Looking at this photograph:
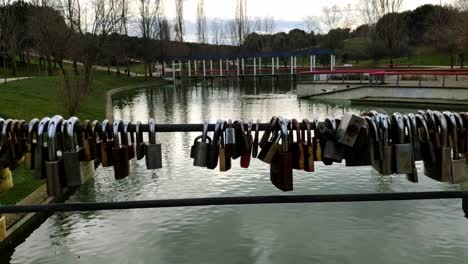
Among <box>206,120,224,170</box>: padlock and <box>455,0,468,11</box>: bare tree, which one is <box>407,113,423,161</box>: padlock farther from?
<box>455,0,468,11</box>: bare tree

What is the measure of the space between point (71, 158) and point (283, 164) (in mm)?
1250

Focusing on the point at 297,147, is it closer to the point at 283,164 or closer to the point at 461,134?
the point at 283,164

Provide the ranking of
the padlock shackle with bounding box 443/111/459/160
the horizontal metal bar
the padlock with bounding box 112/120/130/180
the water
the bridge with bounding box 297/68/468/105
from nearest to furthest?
the horizontal metal bar < the padlock shackle with bounding box 443/111/459/160 < the padlock with bounding box 112/120/130/180 < the water < the bridge with bounding box 297/68/468/105

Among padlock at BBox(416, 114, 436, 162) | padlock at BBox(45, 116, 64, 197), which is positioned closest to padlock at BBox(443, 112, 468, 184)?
padlock at BBox(416, 114, 436, 162)

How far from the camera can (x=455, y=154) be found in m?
2.77

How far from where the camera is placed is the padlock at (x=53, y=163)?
2.66 meters

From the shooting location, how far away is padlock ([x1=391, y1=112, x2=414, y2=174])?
8.62ft

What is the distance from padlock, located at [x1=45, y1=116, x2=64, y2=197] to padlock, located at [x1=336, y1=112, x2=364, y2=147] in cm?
162

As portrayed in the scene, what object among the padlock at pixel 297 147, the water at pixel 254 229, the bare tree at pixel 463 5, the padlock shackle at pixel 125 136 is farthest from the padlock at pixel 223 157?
the bare tree at pixel 463 5

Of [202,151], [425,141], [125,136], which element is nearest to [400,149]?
[425,141]

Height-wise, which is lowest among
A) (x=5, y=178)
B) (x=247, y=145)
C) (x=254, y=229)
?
(x=254, y=229)

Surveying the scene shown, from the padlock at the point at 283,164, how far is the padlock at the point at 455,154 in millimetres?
905

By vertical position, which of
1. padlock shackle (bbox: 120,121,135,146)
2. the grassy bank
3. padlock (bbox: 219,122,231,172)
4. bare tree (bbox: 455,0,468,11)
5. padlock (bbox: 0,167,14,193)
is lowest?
the grassy bank

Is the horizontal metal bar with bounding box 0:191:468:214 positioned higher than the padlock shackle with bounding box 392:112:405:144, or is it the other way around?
the padlock shackle with bounding box 392:112:405:144
